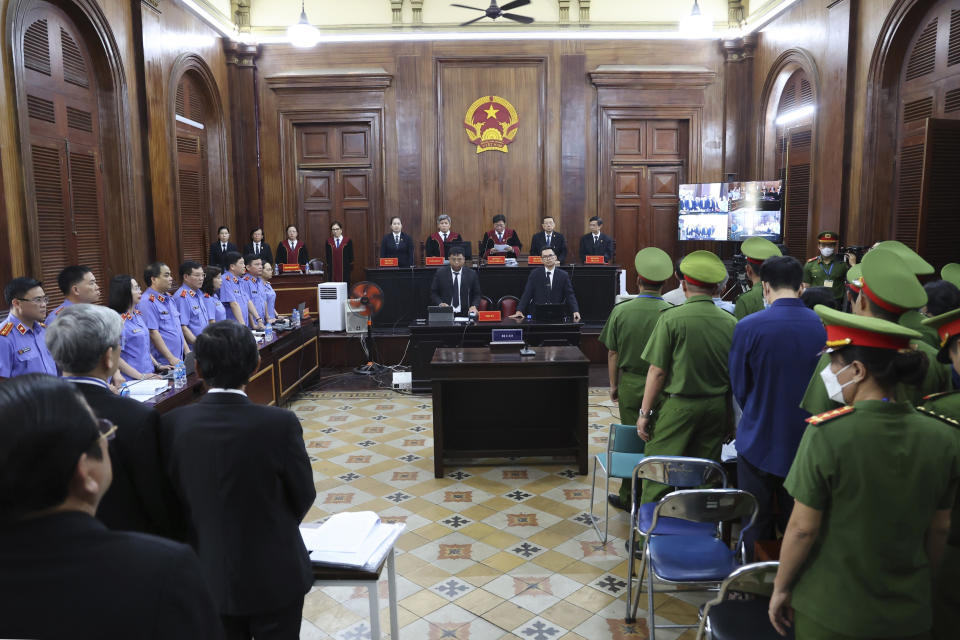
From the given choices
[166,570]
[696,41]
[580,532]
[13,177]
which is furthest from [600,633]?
[696,41]

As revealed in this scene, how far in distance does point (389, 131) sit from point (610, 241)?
3778 mm

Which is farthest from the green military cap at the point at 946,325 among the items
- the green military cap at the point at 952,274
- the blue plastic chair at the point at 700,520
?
the green military cap at the point at 952,274

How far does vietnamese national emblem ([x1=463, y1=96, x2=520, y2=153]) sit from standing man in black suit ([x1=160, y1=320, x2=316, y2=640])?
883cm

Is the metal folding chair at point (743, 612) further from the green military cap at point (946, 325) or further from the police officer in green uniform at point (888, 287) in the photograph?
the green military cap at point (946, 325)

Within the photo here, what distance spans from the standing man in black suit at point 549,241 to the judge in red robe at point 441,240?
3.60 ft

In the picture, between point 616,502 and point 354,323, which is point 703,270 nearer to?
point 616,502

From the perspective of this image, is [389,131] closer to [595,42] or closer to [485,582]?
[595,42]

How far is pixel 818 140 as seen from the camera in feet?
26.3

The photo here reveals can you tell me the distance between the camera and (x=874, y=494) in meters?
1.62

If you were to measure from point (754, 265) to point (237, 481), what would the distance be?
12.5 feet

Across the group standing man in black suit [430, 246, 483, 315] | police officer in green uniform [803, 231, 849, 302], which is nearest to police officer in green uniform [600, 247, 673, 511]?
standing man in black suit [430, 246, 483, 315]

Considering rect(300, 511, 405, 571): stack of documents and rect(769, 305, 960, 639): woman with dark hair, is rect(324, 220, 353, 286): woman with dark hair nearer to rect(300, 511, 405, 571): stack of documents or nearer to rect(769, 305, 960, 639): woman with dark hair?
rect(300, 511, 405, 571): stack of documents

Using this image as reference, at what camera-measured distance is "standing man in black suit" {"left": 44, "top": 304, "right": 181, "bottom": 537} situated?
1.76 meters

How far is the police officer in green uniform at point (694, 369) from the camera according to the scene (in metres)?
3.25
